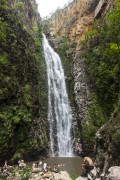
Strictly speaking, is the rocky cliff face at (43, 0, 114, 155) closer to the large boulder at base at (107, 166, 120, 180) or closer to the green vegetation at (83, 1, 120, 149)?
the green vegetation at (83, 1, 120, 149)

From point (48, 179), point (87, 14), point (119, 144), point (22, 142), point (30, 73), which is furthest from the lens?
point (87, 14)

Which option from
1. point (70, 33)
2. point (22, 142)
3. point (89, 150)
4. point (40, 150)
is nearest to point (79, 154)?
point (89, 150)

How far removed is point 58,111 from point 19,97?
5.95m

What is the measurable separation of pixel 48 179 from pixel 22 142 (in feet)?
22.8

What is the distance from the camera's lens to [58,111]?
24031 mm

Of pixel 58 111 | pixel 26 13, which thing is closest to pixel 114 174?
pixel 58 111

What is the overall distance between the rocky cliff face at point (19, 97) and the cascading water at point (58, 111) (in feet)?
2.56

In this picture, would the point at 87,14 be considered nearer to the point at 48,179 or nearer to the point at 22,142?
the point at 22,142

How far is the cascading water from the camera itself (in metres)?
21.8

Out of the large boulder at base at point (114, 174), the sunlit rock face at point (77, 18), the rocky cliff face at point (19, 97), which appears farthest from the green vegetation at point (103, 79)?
the large boulder at base at point (114, 174)

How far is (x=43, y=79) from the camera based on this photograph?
26.0 meters

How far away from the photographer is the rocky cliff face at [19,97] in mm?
17031

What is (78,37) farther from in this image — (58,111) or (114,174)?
(114,174)

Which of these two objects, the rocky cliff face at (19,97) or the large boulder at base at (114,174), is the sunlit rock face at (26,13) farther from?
the large boulder at base at (114,174)
